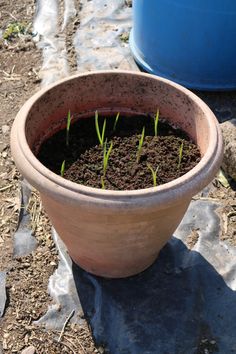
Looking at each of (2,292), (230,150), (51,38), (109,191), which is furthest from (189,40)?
(2,292)

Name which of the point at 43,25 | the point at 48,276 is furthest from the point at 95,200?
the point at 43,25

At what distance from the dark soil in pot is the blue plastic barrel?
3.44ft

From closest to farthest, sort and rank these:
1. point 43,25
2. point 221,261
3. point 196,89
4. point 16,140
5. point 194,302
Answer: point 16,140 < point 194,302 < point 221,261 < point 196,89 < point 43,25

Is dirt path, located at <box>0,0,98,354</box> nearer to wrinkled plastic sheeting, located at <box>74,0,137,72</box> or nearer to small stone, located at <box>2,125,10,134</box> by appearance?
small stone, located at <box>2,125,10,134</box>

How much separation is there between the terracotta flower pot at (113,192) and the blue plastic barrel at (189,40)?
3.34ft

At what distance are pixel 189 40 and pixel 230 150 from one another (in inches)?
32.8

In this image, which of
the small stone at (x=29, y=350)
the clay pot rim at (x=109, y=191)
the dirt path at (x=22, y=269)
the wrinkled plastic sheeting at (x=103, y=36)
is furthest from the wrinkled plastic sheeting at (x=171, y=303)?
the wrinkled plastic sheeting at (x=103, y=36)

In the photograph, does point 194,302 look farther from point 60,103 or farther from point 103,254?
Result: point 60,103

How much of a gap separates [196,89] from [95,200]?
179 centimetres

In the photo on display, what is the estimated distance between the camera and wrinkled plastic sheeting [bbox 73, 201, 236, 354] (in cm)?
190

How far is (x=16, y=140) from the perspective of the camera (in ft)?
5.65

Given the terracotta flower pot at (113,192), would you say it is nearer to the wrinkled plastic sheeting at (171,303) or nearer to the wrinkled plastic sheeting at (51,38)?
the wrinkled plastic sheeting at (171,303)

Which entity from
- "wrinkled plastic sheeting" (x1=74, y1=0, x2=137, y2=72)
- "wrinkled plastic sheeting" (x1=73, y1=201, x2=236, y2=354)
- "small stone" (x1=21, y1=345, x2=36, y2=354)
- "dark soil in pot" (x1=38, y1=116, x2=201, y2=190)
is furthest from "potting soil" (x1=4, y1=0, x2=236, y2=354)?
"wrinkled plastic sheeting" (x1=74, y1=0, x2=137, y2=72)

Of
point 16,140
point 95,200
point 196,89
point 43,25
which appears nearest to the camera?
point 95,200
